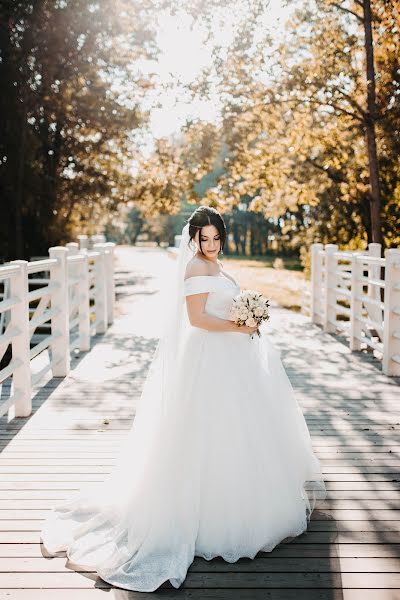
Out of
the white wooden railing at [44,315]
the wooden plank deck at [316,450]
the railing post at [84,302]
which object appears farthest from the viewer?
the railing post at [84,302]

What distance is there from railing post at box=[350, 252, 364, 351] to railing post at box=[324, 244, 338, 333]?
1.77 meters

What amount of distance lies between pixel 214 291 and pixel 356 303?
6607 millimetres

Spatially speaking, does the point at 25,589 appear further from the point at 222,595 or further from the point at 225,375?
the point at 225,375

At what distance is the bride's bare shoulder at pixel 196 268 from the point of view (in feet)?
13.3

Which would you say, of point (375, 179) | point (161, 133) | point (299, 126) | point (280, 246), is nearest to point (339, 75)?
point (299, 126)

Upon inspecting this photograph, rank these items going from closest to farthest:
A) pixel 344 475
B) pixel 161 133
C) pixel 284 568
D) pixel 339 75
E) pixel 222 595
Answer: pixel 222 595 → pixel 284 568 → pixel 344 475 → pixel 339 75 → pixel 161 133

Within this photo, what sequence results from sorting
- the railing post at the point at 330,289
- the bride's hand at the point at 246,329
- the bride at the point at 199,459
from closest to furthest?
the bride at the point at 199,459, the bride's hand at the point at 246,329, the railing post at the point at 330,289

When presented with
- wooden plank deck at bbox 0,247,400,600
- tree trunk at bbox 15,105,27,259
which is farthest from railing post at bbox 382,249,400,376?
tree trunk at bbox 15,105,27,259

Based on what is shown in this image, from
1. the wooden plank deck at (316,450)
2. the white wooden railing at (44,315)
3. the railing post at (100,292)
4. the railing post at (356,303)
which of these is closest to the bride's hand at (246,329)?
the wooden plank deck at (316,450)

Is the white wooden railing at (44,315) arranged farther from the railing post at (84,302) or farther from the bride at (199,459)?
the bride at (199,459)

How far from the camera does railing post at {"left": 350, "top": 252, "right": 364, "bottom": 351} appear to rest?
1017 centimetres

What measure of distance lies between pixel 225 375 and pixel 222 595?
120cm

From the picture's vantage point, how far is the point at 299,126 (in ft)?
55.7

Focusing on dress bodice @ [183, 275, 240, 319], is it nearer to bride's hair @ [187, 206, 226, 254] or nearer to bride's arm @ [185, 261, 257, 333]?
bride's arm @ [185, 261, 257, 333]
